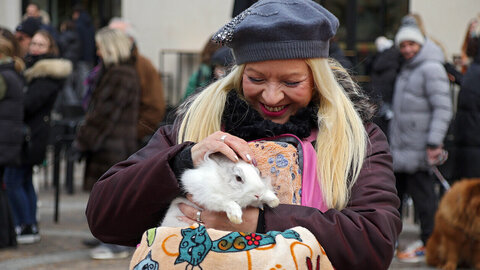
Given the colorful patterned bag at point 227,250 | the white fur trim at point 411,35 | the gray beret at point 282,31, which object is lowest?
the colorful patterned bag at point 227,250

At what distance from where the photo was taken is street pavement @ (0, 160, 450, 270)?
661cm

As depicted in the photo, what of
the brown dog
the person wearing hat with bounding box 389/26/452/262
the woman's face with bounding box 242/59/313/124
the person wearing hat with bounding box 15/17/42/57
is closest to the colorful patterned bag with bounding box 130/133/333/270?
the woman's face with bounding box 242/59/313/124

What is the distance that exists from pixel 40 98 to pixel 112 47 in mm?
1241

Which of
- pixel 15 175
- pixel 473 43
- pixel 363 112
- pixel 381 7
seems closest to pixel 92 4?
pixel 381 7

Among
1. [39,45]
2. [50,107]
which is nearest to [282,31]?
[50,107]

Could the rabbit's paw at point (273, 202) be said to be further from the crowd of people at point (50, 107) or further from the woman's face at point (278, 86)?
the crowd of people at point (50, 107)

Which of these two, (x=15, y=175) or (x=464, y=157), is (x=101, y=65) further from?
(x=464, y=157)

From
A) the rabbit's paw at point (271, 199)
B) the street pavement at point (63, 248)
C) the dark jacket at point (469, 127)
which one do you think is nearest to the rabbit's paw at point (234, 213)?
the rabbit's paw at point (271, 199)

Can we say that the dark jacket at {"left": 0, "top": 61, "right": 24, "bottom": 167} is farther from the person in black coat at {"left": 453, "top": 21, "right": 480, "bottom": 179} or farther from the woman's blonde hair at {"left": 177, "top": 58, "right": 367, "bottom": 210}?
the woman's blonde hair at {"left": 177, "top": 58, "right": 367, "bottom": 210}

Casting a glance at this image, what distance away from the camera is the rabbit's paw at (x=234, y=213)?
6.88ft

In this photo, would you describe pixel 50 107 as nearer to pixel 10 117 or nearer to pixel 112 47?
pixel 10 117

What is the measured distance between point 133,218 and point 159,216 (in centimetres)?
9

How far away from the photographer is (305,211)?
219cm

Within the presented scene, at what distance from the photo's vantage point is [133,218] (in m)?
2.31
